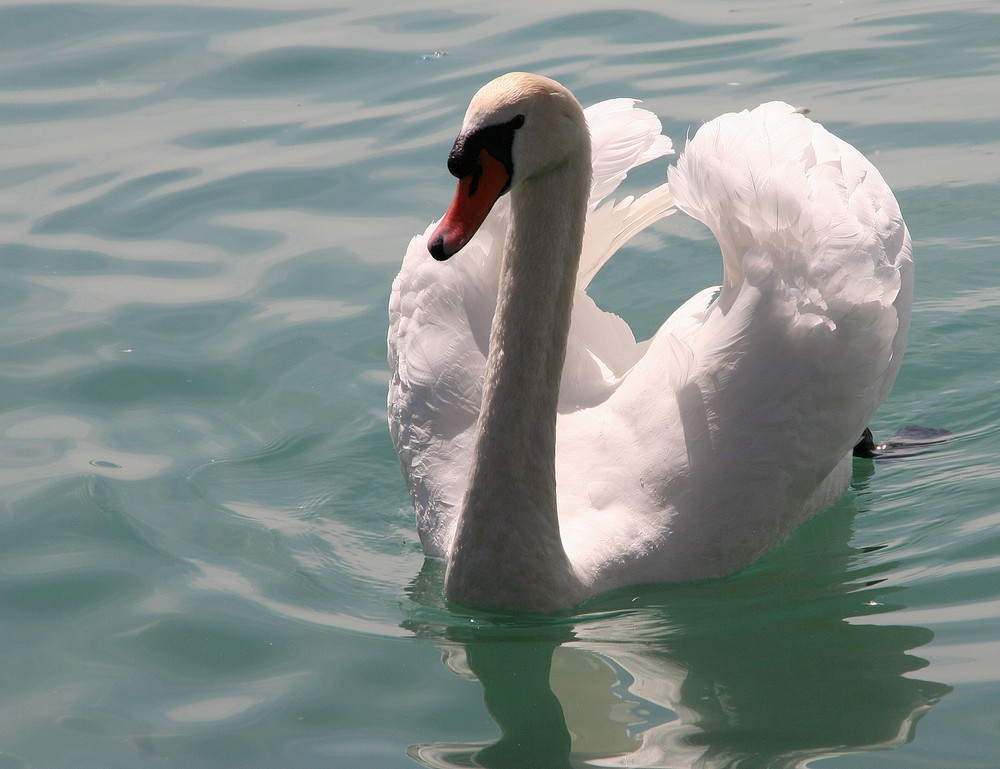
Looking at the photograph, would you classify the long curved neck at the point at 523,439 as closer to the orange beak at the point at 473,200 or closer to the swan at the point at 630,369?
the swan at the point at 630,369

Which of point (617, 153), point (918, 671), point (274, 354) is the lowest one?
point (918, 671)

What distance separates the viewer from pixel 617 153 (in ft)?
21.1

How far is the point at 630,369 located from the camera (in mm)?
6457

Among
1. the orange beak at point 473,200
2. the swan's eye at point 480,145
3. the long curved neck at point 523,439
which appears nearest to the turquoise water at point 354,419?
the long curved neck at point 523,439

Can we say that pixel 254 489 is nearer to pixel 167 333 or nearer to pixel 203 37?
pixel 167 333

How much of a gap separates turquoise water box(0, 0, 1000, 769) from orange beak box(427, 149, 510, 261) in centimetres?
141

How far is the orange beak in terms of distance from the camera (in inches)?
191

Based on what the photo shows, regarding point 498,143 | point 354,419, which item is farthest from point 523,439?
point 354,419

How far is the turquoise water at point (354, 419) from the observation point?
480 cm

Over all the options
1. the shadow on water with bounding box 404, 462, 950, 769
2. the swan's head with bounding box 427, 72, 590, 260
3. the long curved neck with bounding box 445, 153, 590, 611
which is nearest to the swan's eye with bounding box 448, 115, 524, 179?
the swan's head with bounding box 427, 72, 590, 260

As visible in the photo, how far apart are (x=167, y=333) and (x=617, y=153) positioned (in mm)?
2795

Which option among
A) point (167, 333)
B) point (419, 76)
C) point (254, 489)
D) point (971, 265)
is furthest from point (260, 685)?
point (419, 76)

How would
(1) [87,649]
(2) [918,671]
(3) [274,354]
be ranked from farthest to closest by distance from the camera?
1. (3) [274,354]
2. (1) [87,649]
3. (2) [918,671]

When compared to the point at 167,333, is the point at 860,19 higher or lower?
higher
